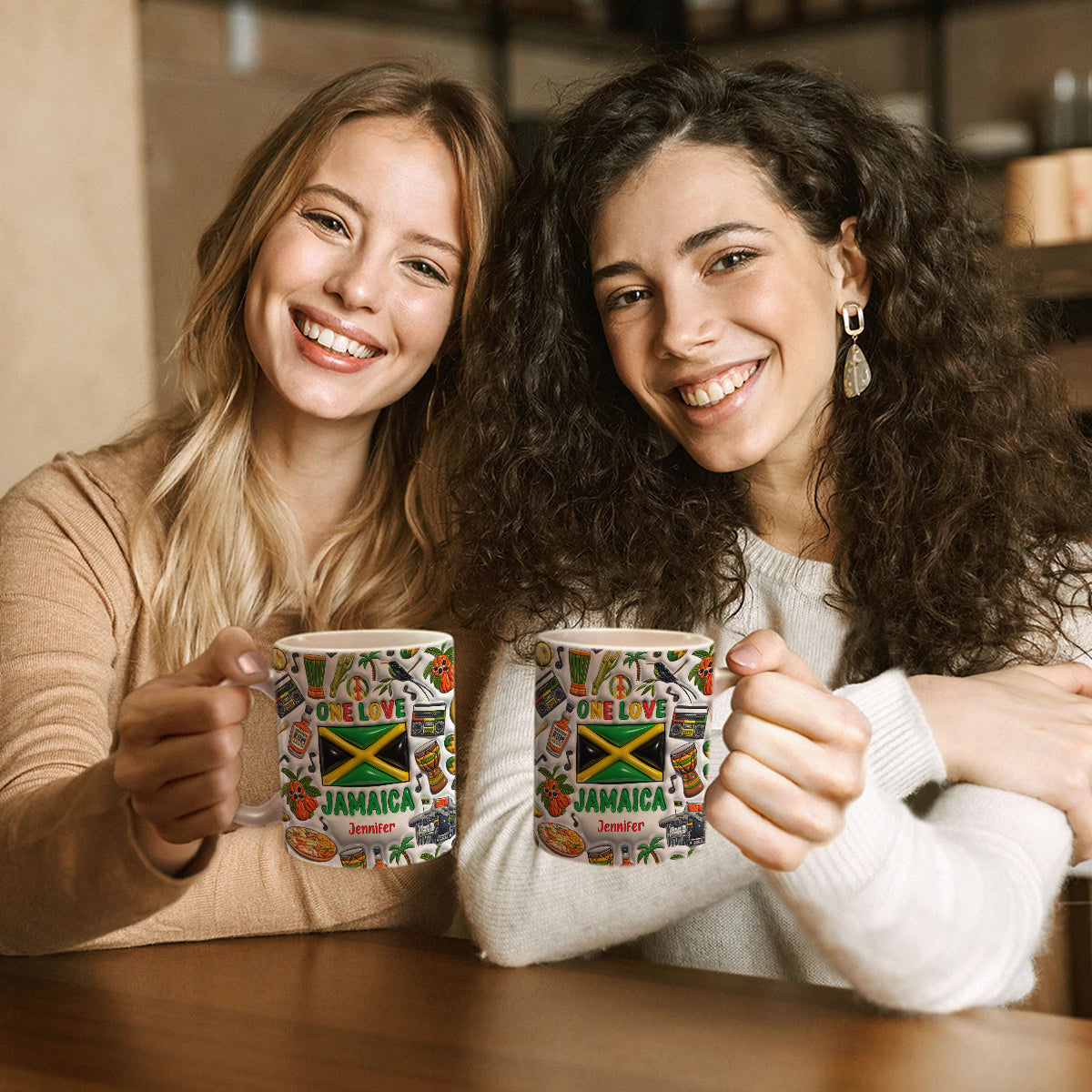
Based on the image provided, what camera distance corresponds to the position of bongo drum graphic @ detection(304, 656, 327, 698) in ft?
2.57

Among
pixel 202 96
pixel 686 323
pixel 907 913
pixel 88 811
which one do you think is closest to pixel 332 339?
pixel 686 323

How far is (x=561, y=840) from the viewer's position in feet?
2.67

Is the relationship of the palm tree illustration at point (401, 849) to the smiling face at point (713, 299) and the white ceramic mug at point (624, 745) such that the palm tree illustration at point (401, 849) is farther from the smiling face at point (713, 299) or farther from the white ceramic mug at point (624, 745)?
the smiling face at point (713, 299)

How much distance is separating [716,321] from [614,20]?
3260mm

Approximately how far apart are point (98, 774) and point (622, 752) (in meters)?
0.38

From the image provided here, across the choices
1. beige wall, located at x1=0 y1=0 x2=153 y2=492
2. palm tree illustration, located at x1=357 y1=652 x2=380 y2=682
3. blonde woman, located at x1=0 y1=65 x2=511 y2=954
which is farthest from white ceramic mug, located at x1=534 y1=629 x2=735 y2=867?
beige wall, located at x1=0 y1=0 x2=153 y2=492

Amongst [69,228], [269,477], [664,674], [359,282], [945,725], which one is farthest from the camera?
[69,228]

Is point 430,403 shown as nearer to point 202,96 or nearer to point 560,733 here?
point 560,733

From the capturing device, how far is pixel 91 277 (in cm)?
263

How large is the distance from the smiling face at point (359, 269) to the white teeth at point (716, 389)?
0.31 metres

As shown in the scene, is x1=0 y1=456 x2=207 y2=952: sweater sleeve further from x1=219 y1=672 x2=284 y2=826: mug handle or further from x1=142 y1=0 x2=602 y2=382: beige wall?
x1=142 y1=0 x2=602 y2=382: beige wall

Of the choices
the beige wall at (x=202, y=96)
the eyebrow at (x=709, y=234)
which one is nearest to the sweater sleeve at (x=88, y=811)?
the eyebrow at (x=709, y=234)

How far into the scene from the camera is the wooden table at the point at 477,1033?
0.73 meters

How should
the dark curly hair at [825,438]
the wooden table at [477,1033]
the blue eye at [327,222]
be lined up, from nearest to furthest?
the wooden table at [477,1033]
the dark curly hair at [825,438]
the blue eye at [327,222]
